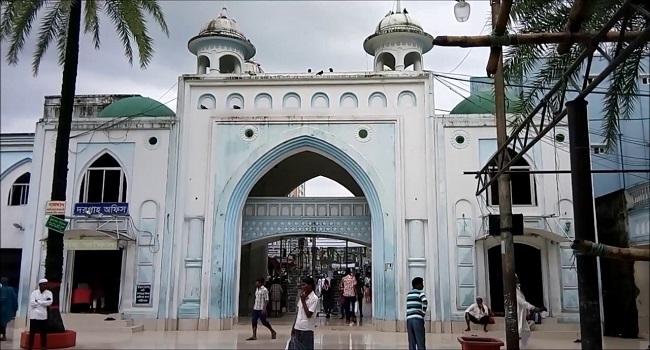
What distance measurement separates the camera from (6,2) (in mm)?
11539

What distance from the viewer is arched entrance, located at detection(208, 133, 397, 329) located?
17375mm

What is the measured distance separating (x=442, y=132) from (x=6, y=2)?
1183 centimetres

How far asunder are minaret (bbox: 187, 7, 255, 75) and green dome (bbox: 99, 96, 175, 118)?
1844 mm

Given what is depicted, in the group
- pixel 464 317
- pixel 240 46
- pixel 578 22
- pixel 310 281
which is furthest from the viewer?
pixel 240 46

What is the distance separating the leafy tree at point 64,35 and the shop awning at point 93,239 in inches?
159

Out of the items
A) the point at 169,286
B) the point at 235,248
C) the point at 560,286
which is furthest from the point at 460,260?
A: the point at 169,286

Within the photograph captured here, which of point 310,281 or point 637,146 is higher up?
point 637,146

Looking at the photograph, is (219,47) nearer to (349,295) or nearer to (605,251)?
(349,295)

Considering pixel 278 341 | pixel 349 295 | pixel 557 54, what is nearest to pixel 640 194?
pixel 557 54

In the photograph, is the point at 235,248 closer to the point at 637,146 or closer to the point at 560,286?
the point at 560,286

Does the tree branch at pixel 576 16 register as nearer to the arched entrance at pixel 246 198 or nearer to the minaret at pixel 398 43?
the arched entrance at pixel 246 198

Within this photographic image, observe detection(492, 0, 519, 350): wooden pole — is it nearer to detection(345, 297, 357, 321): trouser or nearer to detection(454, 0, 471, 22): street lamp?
detection(454, 0, 471, 22): street lamp

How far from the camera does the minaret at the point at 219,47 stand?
2022cm

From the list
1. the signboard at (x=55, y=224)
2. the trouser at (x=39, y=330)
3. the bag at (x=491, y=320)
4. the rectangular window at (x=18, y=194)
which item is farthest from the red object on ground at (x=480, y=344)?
the rectangular window at (x=18, y=194)
